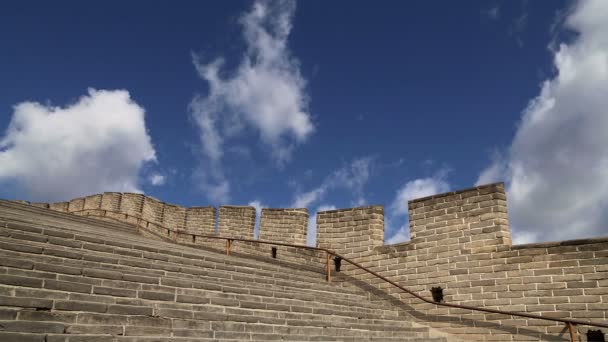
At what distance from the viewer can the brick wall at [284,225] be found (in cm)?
1289

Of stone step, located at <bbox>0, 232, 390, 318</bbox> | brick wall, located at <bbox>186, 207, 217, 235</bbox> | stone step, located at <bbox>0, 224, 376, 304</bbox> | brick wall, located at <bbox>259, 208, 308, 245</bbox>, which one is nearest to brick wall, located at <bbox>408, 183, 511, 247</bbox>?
stone step, located at <bbox>0, 224, 376, 304</bbox>

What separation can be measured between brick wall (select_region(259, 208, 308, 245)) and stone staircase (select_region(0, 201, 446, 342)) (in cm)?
272

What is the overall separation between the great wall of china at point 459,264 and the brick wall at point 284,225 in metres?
0.03

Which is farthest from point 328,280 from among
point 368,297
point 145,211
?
point 145,211

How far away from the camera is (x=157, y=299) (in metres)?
6.27

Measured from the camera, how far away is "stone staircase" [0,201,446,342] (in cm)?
500

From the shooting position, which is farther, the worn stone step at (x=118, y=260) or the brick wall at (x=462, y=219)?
the brick wall at (x=462, y=219)

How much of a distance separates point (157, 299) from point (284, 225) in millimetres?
6874

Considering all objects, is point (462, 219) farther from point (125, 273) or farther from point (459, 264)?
point (125, 273)

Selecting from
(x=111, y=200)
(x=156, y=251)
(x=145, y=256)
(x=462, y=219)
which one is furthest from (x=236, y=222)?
(x=111, y=200)

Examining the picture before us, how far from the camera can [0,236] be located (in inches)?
270

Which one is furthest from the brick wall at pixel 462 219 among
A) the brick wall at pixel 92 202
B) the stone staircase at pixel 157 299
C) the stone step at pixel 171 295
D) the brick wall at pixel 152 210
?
the brick wall at pixel 92 202

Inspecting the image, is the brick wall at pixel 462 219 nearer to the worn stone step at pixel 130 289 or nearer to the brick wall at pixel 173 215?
the worn stone step at pixel 130 289

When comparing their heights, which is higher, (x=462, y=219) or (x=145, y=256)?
(x=462, y=219)
